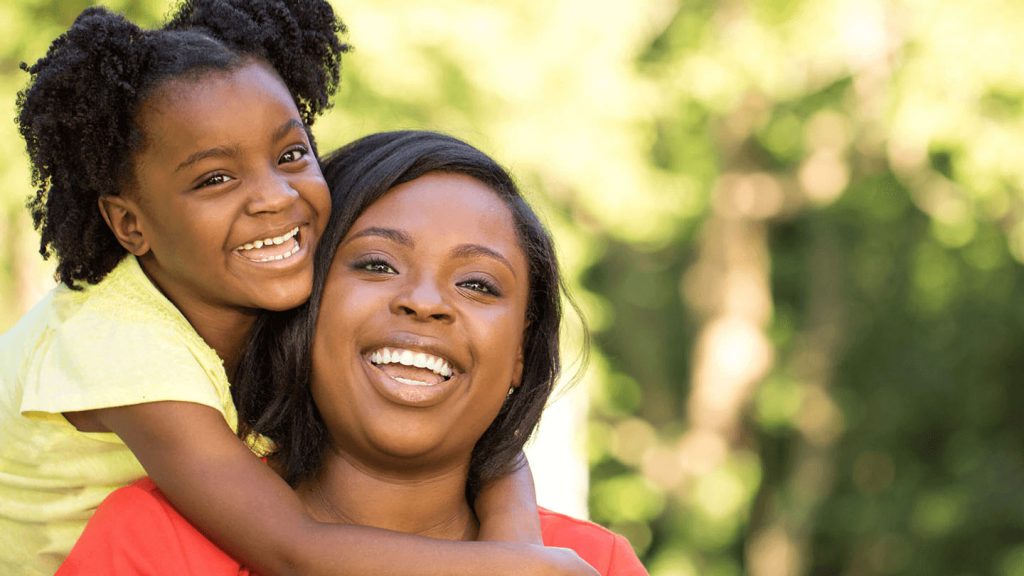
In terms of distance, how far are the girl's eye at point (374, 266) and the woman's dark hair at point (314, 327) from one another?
8 centimetres

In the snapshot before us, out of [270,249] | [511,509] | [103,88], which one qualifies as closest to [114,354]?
[270,249]

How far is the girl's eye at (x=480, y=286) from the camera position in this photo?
3.05m

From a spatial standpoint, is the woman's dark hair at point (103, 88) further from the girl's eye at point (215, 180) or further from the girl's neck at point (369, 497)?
the girl's neck at point (369, 497)

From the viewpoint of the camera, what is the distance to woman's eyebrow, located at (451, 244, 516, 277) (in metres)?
3.04

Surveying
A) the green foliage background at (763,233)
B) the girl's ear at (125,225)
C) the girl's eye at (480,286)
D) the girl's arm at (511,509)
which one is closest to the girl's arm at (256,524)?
the girl's arm at (511,509)

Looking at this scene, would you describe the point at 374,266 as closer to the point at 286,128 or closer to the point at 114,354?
the point at 286,128

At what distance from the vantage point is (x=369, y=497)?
10.2 ft

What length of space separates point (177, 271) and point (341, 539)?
2.26 ft

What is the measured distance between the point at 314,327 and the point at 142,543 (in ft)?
1.83

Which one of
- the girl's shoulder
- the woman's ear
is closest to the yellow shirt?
the girl's shoulder

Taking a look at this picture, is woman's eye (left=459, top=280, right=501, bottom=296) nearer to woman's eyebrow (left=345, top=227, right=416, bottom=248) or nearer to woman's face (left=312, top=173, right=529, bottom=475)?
woman's face (left=312, top=173, right=529, bottom=475)

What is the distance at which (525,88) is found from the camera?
8914mm

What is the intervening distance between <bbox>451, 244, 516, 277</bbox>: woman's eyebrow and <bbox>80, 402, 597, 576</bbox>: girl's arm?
59 centimetres

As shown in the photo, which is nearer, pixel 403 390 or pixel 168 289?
pixel 403 390
